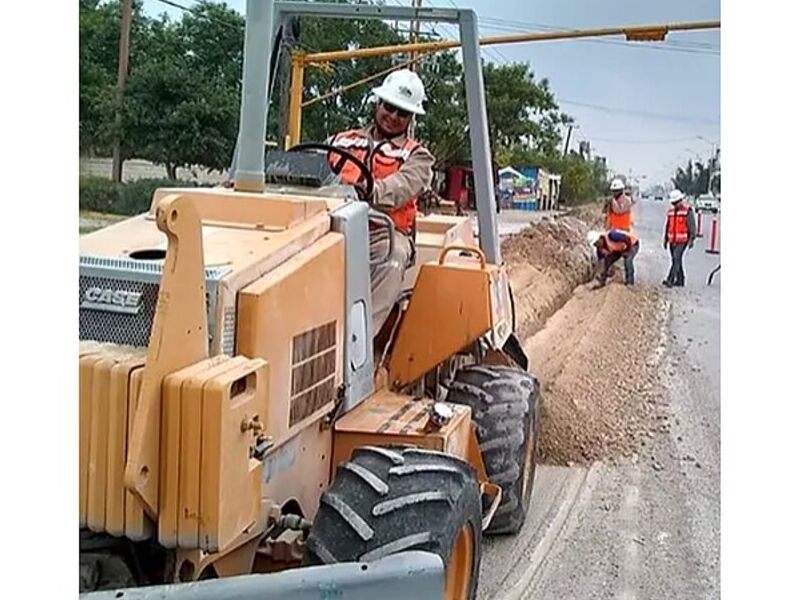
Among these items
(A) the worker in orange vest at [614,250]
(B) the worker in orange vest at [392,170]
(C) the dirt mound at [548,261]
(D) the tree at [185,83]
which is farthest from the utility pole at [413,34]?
(D) the tree at [185,83]

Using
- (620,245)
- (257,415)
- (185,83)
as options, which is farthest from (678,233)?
(185,83)

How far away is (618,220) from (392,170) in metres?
4.09

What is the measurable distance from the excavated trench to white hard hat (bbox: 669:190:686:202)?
103 cm

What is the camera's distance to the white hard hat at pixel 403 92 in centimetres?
300

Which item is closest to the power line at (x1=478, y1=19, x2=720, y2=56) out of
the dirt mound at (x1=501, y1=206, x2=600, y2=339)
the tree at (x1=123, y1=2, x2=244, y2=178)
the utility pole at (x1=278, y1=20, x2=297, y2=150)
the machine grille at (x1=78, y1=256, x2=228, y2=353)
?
the utility pole at (x1=278, y1=20, x2=297, y2=150)

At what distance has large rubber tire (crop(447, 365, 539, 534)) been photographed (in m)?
3.05

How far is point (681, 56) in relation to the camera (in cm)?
298

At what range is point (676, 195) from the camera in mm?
3348

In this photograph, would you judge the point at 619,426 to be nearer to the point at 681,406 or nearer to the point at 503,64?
the point at 681,406

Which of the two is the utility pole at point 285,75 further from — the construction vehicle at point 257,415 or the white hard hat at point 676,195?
the white hard hat at point 676,195

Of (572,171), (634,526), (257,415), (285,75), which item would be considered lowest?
(634,526)

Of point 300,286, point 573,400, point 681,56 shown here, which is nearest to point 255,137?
point 300,286

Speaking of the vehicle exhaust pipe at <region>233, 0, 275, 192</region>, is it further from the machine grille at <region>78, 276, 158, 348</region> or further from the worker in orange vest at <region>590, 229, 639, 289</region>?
the worker in orange vest at <region>590, 229, 639, 289</region>

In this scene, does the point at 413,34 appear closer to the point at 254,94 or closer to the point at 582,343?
the point at 254,94
